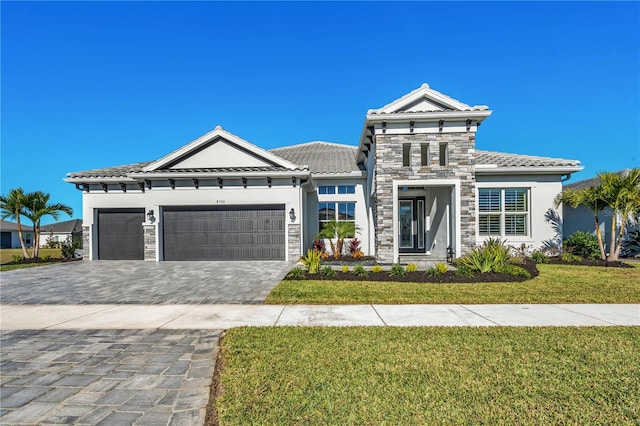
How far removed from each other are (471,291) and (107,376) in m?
7.50

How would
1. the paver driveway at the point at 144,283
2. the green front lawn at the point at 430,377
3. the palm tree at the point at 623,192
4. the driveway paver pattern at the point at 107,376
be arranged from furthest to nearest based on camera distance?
the palm tree at the point at 623,192, the paver driveway at the point at 144,283, the driveway paver pattern at the point at 107,376, the green front lawn at the point at 430,377

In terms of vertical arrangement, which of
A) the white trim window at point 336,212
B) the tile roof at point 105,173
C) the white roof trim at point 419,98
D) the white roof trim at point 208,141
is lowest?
the white trim window at point 336,212

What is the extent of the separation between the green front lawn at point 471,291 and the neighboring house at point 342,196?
3.79 m

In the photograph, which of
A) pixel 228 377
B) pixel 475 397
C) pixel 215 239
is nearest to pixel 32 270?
pixel 215 239

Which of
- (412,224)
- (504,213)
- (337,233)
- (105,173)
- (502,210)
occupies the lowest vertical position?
(337,233)

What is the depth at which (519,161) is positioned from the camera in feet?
47.6

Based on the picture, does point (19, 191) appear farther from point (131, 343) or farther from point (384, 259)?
point (384, 259)

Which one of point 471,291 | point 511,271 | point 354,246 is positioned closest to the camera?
point 471,291

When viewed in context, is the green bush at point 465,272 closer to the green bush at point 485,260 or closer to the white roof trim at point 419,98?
the green bush at point 485,260

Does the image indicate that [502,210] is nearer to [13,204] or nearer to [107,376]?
Answer: [107,376]

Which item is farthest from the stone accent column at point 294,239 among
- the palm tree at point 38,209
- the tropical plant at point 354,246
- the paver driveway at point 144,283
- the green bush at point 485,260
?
the palm tree at point 38,209

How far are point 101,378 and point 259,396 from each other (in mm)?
1942

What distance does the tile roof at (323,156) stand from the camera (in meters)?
16.4

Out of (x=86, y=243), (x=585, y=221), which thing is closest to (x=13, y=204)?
(x=86, y=243)
